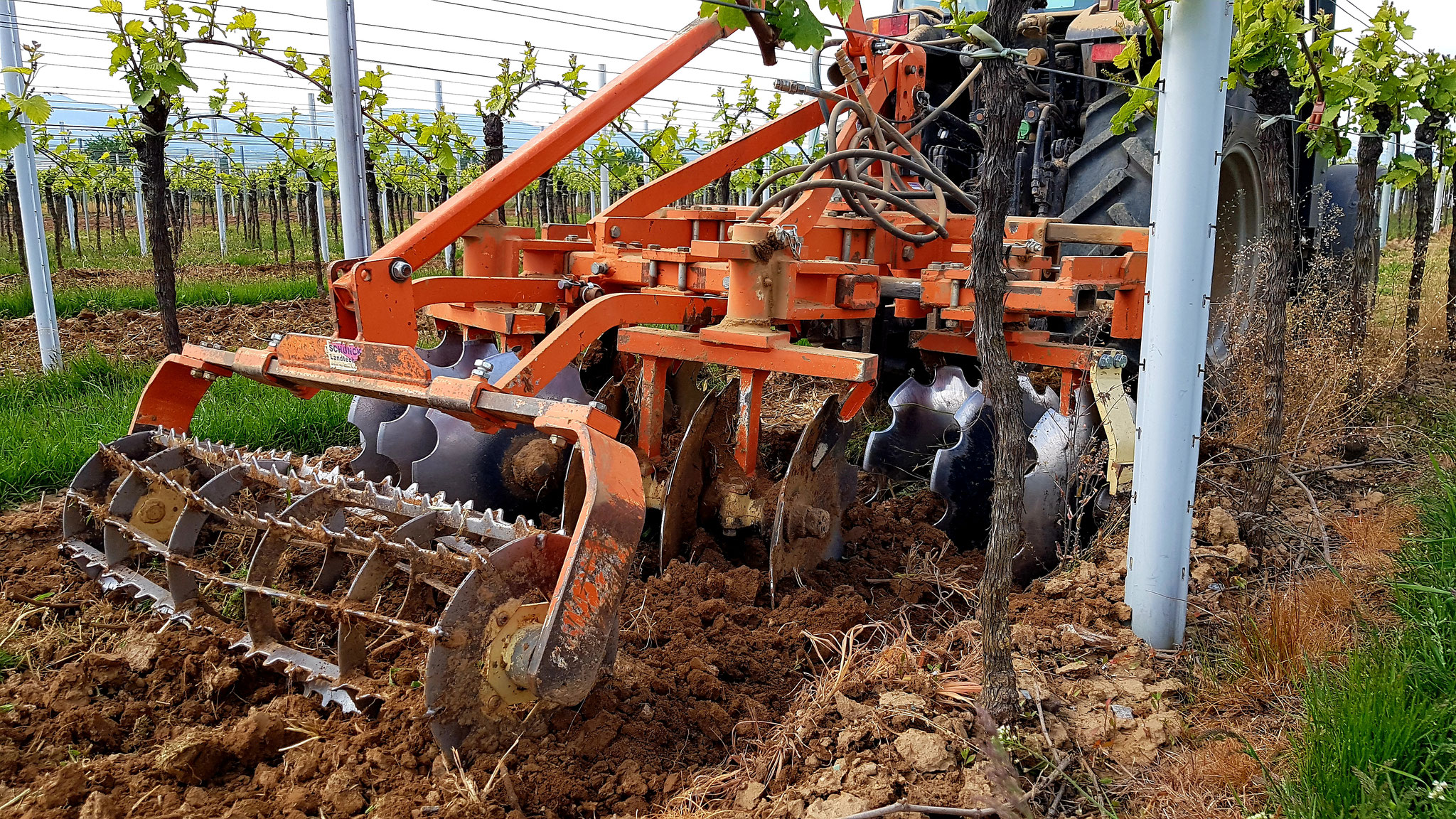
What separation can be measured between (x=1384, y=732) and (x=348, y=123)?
4671 millimetres

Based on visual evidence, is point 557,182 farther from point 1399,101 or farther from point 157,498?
point 157,498

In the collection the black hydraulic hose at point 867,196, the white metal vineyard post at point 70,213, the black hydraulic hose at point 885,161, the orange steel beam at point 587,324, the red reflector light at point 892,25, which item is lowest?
the orange steel beam at point 587,324

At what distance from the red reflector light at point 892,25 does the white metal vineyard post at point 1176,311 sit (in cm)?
234

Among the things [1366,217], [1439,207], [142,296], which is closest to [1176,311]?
[1366,217]

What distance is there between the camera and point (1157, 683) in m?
2.38

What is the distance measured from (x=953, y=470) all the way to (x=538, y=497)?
1.45m

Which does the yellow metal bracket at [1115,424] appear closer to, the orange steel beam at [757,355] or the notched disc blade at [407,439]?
the orange steel beam at [757,355]

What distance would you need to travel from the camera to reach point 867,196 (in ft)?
11.6

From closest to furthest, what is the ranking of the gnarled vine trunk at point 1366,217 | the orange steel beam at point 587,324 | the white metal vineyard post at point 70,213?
the orange steel beam at point 587,324 → the gnarled vine trunk at point 1366,217 → the white metal vineyard post at point 70,213

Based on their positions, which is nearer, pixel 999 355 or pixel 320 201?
pixel 999 355

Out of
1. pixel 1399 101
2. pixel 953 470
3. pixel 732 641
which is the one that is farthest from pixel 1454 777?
pixel 1399 101

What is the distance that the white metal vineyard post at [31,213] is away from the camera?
18.6 feet

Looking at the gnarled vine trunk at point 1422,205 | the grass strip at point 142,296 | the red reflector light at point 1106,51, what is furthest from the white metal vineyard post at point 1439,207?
the grass strip at point 142,296

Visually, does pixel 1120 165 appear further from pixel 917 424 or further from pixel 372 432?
pixel 372 432
